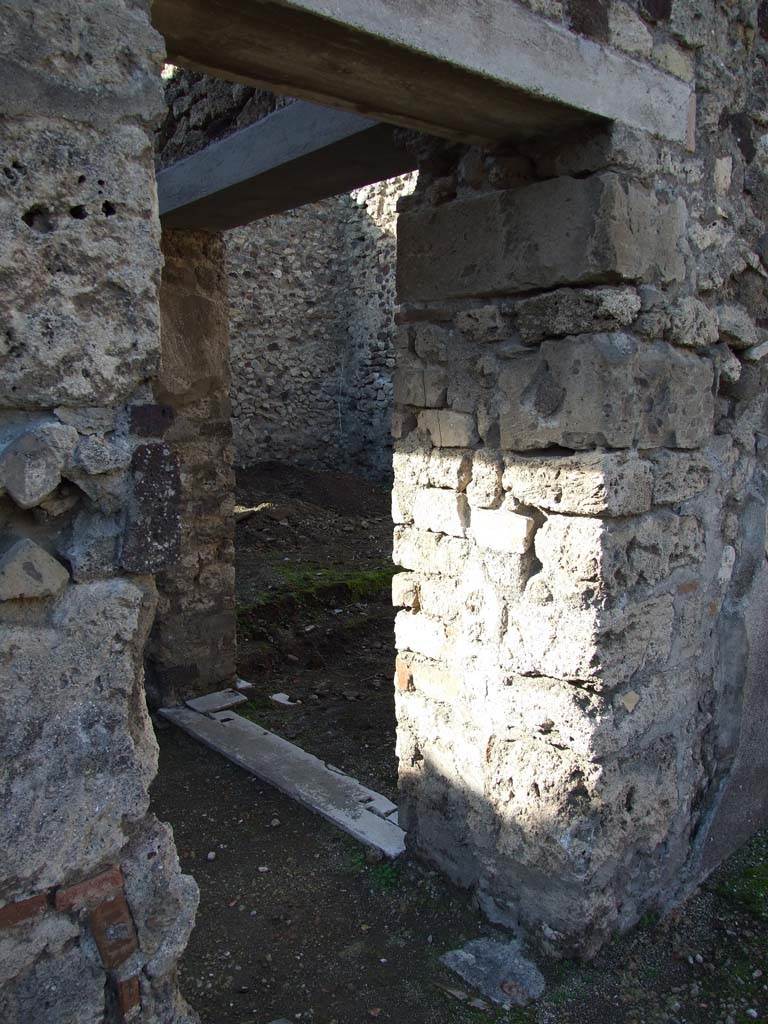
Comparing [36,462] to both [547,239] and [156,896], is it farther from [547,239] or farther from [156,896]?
[547,239]

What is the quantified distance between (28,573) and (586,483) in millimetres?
1531

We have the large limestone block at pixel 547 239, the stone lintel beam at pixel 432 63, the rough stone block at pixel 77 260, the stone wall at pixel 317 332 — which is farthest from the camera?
the stone wall at pixel 317 332

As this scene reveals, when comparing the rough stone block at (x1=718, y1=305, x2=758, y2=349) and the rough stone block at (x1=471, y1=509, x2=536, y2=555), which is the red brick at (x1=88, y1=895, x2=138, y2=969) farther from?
the rough stone block at (x1=718, y1=305, x2=758, y2=349)

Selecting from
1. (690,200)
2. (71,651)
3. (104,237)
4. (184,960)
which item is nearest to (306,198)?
(690,200)

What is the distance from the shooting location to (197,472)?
15.7ft

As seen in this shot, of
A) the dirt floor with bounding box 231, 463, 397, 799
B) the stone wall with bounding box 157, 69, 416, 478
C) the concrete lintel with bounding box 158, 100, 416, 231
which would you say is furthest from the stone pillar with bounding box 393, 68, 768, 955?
the stone wall with bounding box 157, 69, 416, 478

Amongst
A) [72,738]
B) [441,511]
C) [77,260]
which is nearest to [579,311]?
[441,511]

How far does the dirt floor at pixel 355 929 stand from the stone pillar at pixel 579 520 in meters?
0.13

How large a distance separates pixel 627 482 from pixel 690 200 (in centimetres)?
93

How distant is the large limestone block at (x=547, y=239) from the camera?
2.36 m

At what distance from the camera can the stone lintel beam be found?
1819 millimetres

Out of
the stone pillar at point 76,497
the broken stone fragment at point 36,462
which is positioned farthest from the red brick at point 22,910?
the broken stone fragment at point 36,462

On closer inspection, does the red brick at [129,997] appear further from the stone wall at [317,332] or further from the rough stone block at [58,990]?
the stone wall at [317,332]

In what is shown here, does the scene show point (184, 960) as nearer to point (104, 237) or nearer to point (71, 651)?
point (71, 651)
